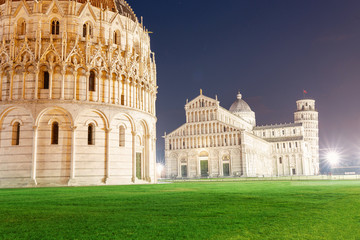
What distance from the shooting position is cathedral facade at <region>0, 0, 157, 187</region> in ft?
102

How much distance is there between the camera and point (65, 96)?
32.2 m

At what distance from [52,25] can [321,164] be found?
143492mm

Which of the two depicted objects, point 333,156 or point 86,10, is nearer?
point 86,10

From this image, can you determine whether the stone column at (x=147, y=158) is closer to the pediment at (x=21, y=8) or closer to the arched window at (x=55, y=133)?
the arched window at (x=55, y=133)

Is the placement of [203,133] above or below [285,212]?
above

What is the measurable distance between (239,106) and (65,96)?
337 ft

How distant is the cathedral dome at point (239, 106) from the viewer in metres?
128

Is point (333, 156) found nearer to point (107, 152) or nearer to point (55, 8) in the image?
point (107, 152)

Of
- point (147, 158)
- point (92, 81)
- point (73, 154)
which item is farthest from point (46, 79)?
point (147, 158)

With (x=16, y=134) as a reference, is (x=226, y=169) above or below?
below

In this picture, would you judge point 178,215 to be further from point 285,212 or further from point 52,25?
point 52,25

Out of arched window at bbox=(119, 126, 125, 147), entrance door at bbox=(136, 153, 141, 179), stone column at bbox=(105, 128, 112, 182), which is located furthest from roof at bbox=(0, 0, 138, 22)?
entrance door at bbox=(136, 153, 141, 179)

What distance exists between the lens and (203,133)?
91875 millimetres

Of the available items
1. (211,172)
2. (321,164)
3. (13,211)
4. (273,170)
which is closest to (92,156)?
(13,211)
